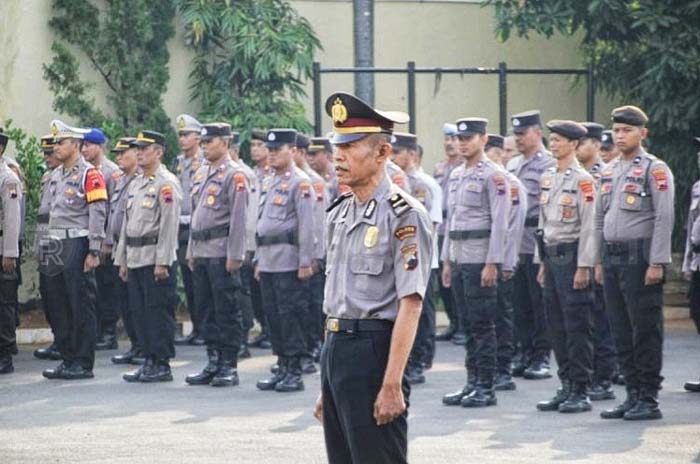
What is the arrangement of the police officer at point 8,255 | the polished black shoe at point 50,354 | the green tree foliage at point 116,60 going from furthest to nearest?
the green tree foliage at point 116,60
the polished black shoe at point 50,354
the police officer at point 8,255

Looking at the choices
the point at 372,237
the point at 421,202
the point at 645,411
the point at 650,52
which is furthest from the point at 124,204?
the point at 372,237

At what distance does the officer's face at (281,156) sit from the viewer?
1389 cm

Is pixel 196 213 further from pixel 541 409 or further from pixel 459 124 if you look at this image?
pixel 541 409

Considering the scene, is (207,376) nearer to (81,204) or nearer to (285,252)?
(285,252)

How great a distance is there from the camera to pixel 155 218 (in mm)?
14008

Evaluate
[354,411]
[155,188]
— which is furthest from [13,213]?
[354,411]

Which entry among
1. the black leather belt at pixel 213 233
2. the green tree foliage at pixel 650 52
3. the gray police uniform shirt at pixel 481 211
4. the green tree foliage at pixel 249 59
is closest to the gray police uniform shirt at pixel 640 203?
the gray police uniform shirt at pixel 481 211

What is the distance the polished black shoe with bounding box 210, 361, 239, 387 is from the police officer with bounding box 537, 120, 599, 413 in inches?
113

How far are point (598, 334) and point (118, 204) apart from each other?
484 centimetres

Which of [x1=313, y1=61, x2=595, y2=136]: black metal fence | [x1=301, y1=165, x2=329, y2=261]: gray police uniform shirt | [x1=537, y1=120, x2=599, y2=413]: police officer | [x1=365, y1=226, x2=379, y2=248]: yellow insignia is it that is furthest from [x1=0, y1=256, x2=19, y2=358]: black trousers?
[x1=365, y1=226, x2=379, y2=248]: yellow insignia

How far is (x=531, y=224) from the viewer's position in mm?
14711

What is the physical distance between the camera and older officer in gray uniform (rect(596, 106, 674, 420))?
11469mm

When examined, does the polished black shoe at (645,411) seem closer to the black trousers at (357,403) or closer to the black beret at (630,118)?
the black beret at (630,118)

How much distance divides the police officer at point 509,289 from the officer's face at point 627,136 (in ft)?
4.49
